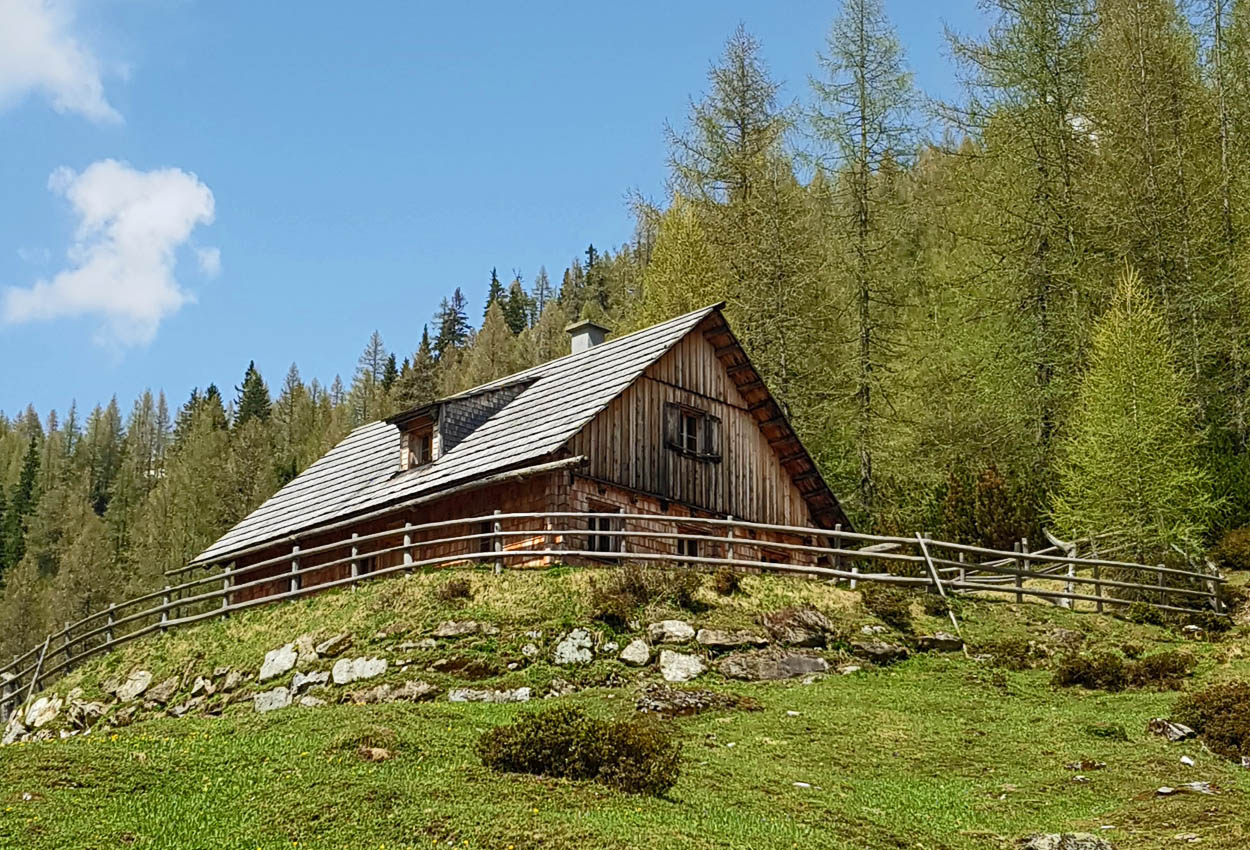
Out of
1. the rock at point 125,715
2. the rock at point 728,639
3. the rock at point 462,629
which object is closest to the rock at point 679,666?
the rock at point 728,639

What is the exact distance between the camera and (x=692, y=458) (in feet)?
102

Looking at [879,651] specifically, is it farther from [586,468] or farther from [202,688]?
[202,688]

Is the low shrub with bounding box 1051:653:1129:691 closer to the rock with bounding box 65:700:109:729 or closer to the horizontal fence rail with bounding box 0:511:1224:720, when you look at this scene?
the horizontal fence rail with bounding box 0:511:1224:720

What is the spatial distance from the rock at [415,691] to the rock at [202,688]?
5.75 m

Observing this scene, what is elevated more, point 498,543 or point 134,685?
point 498,543

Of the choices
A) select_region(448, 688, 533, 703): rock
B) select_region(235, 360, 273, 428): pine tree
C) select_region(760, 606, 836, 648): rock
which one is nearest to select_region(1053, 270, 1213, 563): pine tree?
select_region(760, 606, 836, 648): rock

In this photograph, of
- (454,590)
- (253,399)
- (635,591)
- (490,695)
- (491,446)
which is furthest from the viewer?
(253,399)

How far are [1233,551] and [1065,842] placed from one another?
19.5 m

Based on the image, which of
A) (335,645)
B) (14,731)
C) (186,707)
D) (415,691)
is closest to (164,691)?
(186,707)

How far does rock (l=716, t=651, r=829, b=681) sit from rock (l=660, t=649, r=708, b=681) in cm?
39

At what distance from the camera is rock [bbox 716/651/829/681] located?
880 inches

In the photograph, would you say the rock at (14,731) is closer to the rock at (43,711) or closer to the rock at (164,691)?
the rock at (43,711)

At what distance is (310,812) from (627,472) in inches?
648

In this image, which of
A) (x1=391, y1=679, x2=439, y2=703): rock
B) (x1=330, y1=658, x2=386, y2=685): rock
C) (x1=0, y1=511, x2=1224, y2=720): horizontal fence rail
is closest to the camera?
(x1=391, y1=679, x2=439, y2=703): rock
